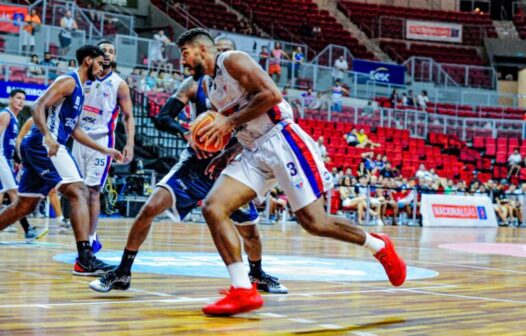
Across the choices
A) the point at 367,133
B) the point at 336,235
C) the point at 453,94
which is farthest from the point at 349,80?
the point at 336,235

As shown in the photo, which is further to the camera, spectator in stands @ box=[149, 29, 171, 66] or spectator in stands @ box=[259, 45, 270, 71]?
spectator in stands @ box=[259, 45, 270, 71]

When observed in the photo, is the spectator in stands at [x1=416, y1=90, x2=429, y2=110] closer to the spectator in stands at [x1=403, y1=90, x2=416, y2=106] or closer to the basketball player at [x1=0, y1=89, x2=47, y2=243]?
the spectator in stands at [x1=403, y1=90, x2=416, y2=106]

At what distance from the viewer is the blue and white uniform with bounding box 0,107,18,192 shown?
10234mm

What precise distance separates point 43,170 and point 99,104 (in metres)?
0.95

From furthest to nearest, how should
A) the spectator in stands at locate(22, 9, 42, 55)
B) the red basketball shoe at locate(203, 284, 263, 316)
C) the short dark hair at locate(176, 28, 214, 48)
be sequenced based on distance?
the spectator in stands at locate(22, 9, 42, 55) → the short dark hair at locate(176, 28, 214, 48) → the red basketball shoe at locate(203, 284, 263, 316)

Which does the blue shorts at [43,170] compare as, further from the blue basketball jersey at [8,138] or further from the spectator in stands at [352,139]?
the spectator in stands at [352,139]

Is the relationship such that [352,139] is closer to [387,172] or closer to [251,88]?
[387,172]

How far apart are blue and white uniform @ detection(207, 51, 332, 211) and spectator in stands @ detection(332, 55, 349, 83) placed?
19.9 m

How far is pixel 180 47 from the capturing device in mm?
4812

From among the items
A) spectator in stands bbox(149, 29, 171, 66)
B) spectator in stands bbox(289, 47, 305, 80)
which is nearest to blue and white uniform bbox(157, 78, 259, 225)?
spectator in stands bbox(149, 29, 171, 66)

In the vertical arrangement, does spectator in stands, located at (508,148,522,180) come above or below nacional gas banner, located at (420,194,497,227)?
above

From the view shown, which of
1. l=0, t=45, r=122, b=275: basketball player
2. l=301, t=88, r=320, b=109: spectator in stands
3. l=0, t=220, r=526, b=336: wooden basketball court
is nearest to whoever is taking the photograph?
l=0, t=220, r=526, b=336: wooden basketball court

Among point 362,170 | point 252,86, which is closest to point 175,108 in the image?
point 252,86

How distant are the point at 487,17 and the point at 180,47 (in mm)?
36655
